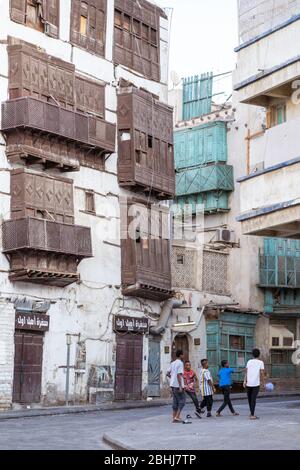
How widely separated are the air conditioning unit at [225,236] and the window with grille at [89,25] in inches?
430

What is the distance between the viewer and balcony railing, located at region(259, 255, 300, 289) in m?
42.1

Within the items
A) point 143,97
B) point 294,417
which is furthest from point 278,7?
point 294,417

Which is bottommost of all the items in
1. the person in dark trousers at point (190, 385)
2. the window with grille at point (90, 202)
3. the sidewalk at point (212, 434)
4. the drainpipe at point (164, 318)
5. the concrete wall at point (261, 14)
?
the sidewalk at point (212, 434)

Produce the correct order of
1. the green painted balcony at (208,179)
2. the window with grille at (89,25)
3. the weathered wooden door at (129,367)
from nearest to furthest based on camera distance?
the window with grille at (89,25), the weathered wooden door at (129,367), the green painted balcony at (208,179)

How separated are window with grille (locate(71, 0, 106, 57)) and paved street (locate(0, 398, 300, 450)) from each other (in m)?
14.2

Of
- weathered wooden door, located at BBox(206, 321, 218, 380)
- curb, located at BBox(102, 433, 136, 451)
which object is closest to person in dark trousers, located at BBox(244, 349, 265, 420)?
curb, located at BBox(102, 433, 136, 451)

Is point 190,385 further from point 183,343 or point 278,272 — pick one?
point 278,272

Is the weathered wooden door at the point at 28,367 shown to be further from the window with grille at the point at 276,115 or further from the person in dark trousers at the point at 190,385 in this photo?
the window with grille at the point at 276,115

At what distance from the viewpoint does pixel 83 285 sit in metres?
32.7

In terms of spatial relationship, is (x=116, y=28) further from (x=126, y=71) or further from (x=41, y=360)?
(x=41, y=360)

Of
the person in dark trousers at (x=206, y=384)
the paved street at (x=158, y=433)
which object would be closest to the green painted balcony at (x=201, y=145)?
the paved street at (x=158, y=433)

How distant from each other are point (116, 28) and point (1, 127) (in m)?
7.59

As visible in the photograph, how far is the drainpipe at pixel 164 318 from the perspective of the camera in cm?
3569

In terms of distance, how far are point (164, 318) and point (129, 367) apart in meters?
2.85
